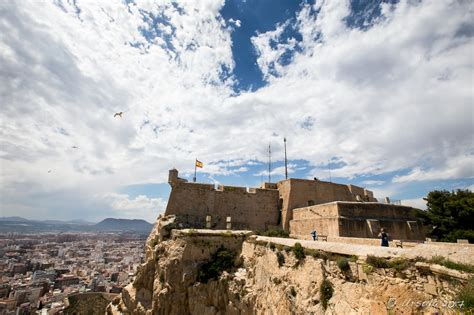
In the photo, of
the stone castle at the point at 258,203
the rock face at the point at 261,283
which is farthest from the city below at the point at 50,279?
the stone castle at the point at 258,203

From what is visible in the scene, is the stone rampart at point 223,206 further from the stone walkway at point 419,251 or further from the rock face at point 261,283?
the stone walkway at point 419,251

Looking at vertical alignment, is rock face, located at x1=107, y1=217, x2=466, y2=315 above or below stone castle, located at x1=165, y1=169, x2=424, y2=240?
below

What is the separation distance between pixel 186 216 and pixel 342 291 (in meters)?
15.5

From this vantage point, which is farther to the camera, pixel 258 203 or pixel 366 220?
pixel 258 203

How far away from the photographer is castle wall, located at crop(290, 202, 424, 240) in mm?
14688

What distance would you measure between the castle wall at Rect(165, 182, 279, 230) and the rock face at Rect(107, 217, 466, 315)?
1.85m

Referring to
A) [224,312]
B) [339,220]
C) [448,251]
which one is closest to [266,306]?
[224,312]

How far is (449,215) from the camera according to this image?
16500mm

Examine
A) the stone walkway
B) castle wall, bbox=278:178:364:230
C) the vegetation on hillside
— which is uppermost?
castle wall, bbox=278:178:364:230

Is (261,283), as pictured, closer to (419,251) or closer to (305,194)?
(419,251)

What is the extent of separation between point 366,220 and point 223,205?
39.6 feet

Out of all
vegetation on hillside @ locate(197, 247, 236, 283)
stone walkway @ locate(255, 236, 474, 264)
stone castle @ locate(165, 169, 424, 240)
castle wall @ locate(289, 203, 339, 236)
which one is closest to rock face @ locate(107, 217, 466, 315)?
vegetation on hillside @ locate(197, 247, 236, 283)

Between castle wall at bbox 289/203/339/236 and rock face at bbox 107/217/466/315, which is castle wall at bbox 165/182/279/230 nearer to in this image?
rock face at bbox 107/217/466/315

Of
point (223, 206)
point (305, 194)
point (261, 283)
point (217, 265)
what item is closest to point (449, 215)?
point (305, 194)
